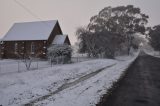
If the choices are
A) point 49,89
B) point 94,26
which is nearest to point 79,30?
point 94,26

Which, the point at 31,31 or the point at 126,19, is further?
the point at 126,19

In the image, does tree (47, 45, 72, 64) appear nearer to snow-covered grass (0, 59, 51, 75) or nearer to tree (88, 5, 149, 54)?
snow-covered grass (0, 59, 51, 75)

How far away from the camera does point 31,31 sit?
152 feet

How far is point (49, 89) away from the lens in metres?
12.5

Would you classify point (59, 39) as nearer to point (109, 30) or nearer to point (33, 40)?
point (33, 40)

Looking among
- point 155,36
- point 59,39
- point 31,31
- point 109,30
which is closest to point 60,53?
point 59,39

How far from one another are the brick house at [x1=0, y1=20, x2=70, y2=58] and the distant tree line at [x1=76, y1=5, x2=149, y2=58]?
1122 cm

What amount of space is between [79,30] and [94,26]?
5.29 metres

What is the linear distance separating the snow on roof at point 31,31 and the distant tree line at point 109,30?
46.2ft

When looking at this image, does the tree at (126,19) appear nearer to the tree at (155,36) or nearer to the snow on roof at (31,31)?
the tree at (155,36)

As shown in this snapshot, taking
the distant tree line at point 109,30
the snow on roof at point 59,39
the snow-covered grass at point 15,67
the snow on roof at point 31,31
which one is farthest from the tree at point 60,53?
the distant tree line at point 109,30

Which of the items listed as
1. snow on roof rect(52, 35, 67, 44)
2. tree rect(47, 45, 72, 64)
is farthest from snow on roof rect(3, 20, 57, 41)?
tree rect(47, 45, 72, 64)

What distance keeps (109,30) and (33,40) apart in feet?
94.4

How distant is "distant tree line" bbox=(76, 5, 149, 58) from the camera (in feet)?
182
